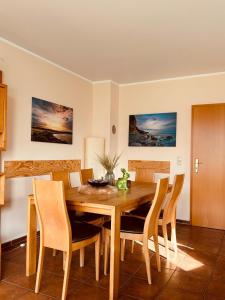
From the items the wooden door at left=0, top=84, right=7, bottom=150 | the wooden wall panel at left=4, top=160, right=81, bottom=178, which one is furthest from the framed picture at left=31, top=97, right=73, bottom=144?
the wooden door at left=0, top=84, right=7, bottom=150

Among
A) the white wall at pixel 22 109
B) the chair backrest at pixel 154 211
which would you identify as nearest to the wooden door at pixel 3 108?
the white wall at pixel 22 109

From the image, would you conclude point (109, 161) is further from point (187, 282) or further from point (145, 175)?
point (187, 282)

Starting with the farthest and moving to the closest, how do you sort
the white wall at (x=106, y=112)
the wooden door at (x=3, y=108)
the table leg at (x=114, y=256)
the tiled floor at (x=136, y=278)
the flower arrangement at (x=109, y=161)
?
the white wall at (x=106, y=112) < the flower arrangement at (x=109, y=161) < the wooden door at (x=3, y=108) < the tiled floor at (x=136, y=278) < the table leg at (x=114, y=256)

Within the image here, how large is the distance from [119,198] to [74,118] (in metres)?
2.29

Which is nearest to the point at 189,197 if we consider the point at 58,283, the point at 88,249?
the point at 88,249

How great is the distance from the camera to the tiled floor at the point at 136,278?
218 centimetres

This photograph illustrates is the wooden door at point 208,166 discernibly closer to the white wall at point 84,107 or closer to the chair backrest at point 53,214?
the white wall at point 84,107

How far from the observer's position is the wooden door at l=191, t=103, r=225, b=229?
4082 mm

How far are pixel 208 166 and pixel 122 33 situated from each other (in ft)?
8.07

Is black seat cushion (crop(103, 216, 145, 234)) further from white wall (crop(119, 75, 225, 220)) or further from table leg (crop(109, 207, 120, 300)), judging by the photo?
white wall (crop(119, 75, 225, 220))

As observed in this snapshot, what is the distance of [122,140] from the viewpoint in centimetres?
495

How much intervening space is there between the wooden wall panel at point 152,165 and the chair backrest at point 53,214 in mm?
2504

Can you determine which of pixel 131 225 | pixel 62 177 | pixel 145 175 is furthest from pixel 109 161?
pixel 131 225

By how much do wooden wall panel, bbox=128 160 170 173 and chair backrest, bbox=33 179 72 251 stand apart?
2.50m
